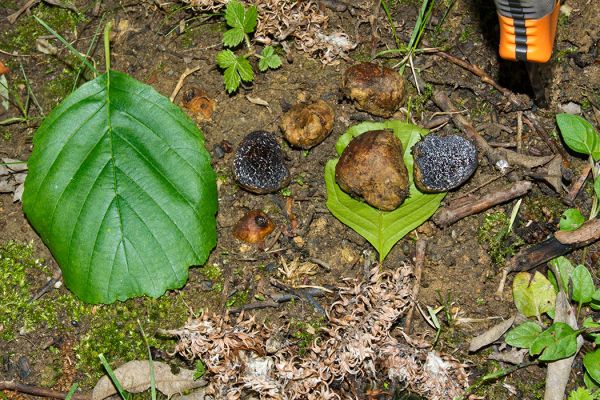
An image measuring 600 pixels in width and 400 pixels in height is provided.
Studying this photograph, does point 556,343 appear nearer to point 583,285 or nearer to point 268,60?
point 583,285

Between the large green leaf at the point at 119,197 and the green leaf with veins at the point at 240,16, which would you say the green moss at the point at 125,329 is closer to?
the large green leaf at the point at 119,197

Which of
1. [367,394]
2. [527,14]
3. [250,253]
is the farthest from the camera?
[250,253]

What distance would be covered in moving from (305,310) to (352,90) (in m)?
1.05

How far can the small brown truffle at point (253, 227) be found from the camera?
3332mm

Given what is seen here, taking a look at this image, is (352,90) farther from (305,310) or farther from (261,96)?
(305,310)

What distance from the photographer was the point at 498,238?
3.30 metres

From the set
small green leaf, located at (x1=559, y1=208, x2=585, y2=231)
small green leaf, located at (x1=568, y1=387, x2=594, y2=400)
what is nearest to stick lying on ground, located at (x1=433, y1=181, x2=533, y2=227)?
small green leaf, located at (x1=559, y1=208, x2=585, y2=231)

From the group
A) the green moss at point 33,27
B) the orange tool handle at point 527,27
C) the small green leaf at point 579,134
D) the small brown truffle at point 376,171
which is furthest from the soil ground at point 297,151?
the orange tool handle at point 527,27

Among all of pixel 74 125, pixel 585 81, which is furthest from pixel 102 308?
pixel 585 81

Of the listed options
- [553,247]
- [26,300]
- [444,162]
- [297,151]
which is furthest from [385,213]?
[26,300]

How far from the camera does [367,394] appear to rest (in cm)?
313

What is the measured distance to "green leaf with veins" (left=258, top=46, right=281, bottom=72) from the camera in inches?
138

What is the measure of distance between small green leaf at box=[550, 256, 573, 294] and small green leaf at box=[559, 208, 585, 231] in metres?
0.14

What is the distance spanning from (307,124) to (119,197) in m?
0.91
